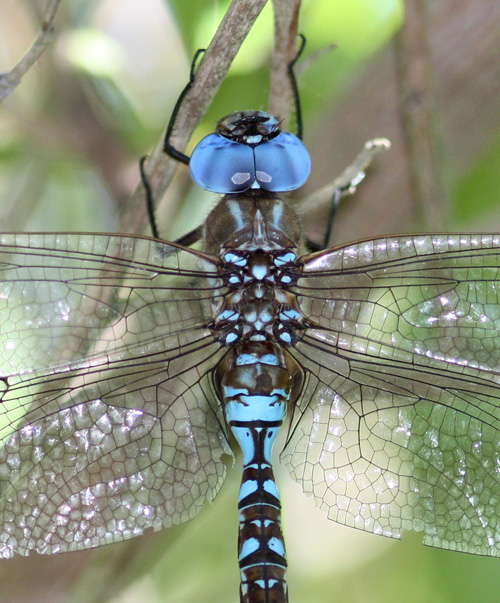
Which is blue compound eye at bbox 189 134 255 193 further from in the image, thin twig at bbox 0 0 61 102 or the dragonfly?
thin twig at bbox 0 0 61 102

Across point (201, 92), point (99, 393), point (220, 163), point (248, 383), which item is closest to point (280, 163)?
point (220, 163)

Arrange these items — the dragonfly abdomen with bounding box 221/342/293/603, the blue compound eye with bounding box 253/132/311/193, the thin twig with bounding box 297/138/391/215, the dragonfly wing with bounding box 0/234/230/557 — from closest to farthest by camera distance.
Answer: the dragonfly wing with bounding box 0/234/230/557 < the dragonfly abdomen with bounding box 221/342/293/603 < the blue compound eye with bounding box 253/132/311/193 < the thin twig with bounding box 297/138/391/215

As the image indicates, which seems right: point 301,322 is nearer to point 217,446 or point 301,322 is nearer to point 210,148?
point 217,446

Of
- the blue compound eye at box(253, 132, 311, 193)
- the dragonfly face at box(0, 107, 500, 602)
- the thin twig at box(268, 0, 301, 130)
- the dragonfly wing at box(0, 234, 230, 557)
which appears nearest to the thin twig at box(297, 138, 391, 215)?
the blue compound eye at box(253, 132, 311, 193)

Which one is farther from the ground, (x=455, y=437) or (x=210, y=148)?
(x=210, y=148)

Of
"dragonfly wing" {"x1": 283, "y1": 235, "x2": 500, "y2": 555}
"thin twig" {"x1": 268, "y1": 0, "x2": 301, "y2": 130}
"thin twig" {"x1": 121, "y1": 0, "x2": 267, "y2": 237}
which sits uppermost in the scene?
"thin twig" {"x1": 268, "y1": 0, "x2": 301, "y2": 130}

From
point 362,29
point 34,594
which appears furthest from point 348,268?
point 34,594

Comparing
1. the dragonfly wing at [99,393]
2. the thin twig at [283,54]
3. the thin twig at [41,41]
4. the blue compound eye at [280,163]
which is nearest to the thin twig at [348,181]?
the blue compound eye at [280,163]

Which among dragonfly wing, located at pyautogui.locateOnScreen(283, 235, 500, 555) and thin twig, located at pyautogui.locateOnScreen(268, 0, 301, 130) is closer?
dragonfly wing, located at pyautogui.locateOnScreen(283, 235, 500, 555)
